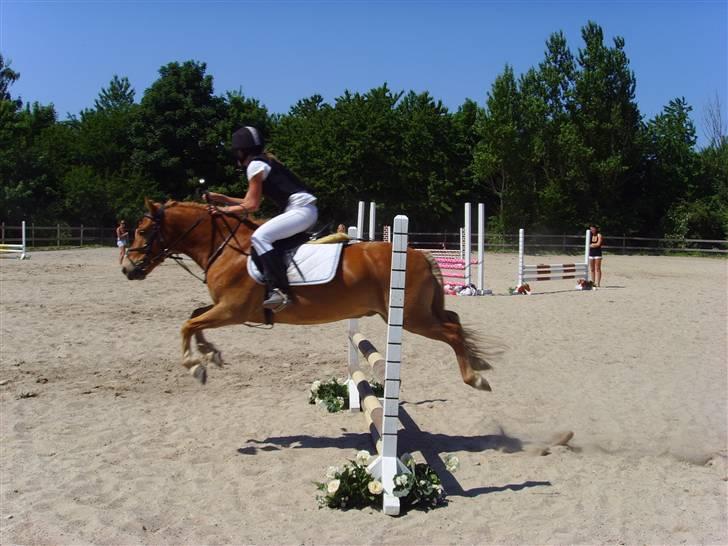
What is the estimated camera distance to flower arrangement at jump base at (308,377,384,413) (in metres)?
7.19

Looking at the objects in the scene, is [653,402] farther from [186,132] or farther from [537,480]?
[186,132]

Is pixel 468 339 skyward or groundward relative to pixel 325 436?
skyward

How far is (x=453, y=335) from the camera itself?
592 centimetres

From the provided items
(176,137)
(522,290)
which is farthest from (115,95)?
(522,290)

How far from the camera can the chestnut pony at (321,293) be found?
581cm

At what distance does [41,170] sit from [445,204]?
87.3 feet

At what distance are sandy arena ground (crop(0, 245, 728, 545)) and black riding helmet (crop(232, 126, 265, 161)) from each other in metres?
2.68

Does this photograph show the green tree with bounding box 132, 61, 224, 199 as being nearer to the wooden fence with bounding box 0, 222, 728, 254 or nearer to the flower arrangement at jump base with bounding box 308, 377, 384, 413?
the wooden fence with bounding box 0, 222, 728, 254

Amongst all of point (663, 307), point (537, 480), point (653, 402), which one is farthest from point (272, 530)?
point (663, 307)

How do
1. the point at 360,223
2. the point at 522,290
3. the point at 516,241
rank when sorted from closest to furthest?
the point at 360,223 → the point at 522,290 → the point at 516,241

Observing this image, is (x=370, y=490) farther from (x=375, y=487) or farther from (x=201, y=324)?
(x=201, y=324)

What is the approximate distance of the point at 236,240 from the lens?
20.1ft

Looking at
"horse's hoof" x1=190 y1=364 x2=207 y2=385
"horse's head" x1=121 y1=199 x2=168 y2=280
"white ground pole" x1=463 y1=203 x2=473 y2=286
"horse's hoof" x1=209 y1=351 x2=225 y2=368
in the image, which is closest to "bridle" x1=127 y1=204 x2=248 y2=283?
"horse's head" x1=121 y1=199 x2=168 y2=280

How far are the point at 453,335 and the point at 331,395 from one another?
2.01m
